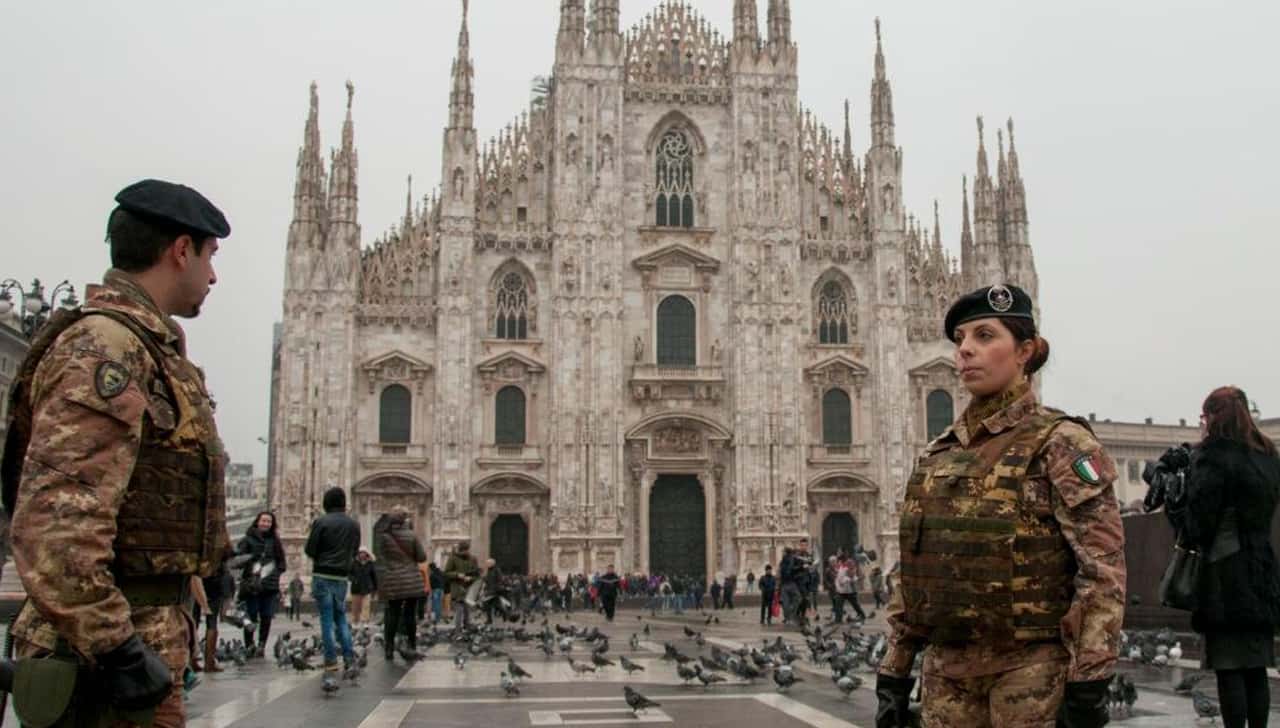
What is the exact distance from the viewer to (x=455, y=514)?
3716 cm

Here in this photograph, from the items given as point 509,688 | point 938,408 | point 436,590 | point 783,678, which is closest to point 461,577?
point 509,688

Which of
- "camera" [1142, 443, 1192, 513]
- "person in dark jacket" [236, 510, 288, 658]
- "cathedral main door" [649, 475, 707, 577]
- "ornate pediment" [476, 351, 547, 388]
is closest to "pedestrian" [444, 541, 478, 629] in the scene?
"person in dark jacket" [236, 510, 288, 658]

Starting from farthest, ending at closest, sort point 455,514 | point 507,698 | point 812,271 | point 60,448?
point 812,271 → point 455,514 → point 507,698 → point 60,448

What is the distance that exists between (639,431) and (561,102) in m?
10.6

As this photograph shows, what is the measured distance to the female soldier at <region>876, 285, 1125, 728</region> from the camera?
3965mm

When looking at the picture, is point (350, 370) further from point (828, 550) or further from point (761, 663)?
point (761, 663)

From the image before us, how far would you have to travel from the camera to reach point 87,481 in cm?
336

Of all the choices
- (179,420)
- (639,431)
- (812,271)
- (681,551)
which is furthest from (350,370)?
(179,420)

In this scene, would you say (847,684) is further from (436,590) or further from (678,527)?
(678,527)

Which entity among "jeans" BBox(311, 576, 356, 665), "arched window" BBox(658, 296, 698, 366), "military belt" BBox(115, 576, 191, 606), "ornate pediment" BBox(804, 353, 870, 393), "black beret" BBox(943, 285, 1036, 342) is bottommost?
"jeans" BBox(311, 576, 356, 665)

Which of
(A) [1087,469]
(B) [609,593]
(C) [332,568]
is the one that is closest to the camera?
(A) [1087,469]

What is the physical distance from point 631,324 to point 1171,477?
32538 mm

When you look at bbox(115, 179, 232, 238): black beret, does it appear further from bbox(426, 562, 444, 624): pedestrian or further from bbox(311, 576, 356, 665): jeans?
bbox(426, 562, 444, 624): pedestrian

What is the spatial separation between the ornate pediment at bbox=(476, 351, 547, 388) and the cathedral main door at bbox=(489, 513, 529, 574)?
415 centimetres
